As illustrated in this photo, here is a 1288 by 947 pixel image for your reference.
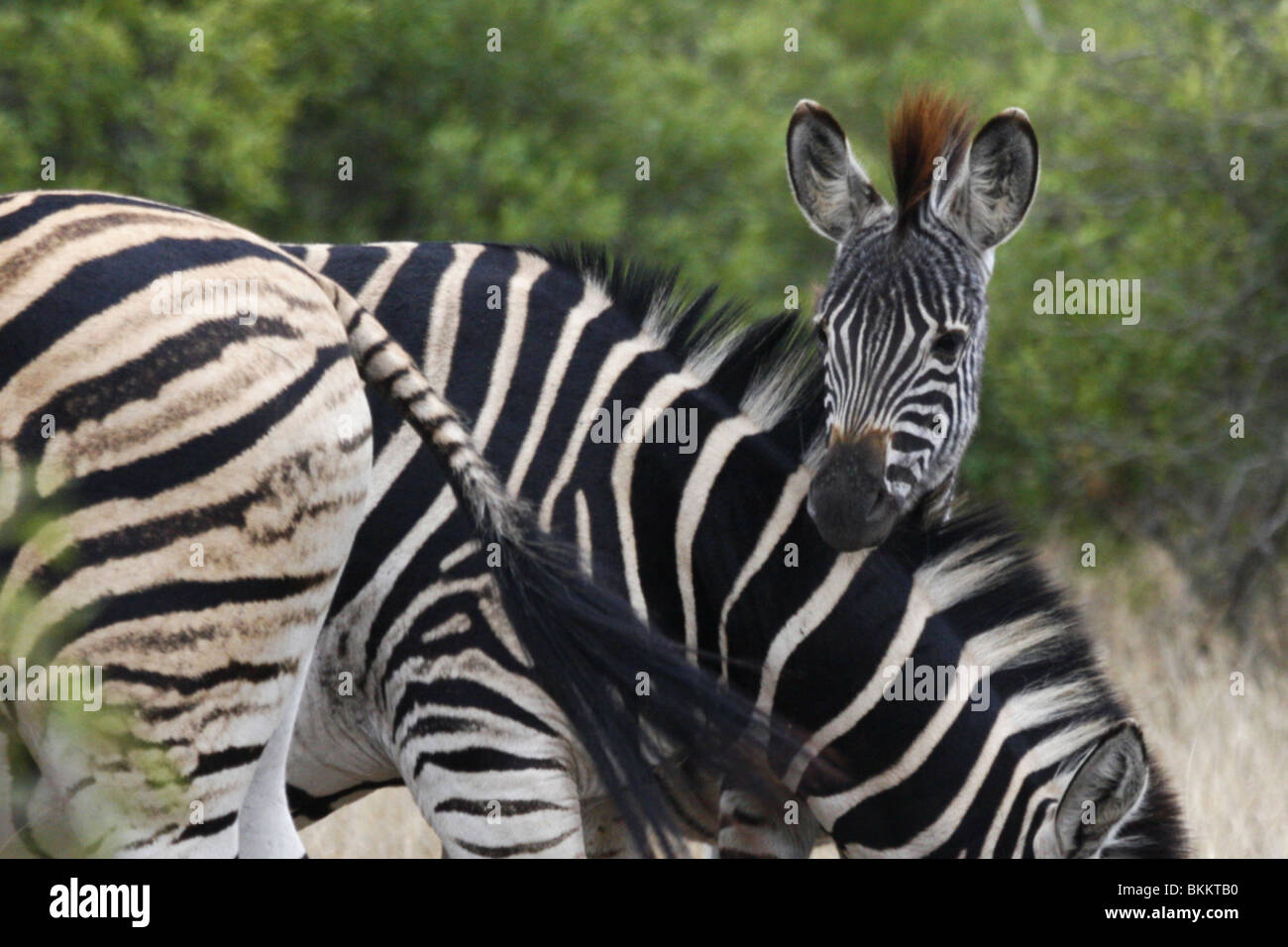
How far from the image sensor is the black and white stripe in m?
3.60

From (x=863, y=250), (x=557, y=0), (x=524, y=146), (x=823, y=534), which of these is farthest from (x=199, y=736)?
(x=557, y=0)

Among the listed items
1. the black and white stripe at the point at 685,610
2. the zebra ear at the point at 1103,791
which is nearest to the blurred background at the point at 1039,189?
the black and white stripe at the point at 685,610

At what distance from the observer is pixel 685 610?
3.87 m

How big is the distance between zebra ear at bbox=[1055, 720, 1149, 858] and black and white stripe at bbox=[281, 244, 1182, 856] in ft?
0.26

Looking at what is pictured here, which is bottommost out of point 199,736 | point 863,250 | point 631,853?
point 631,853

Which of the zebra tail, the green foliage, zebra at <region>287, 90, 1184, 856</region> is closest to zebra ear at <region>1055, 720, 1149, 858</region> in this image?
zebra at <region>287, 90, 1184, 856</region>

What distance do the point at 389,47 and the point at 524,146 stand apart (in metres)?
1.04

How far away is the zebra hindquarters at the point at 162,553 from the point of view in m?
2.72

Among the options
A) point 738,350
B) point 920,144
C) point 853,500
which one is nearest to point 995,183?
point 920,144

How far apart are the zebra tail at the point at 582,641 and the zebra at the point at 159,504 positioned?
148mm

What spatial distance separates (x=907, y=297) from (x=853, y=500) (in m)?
0.66

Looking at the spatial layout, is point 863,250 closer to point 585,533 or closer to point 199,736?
point 585,533

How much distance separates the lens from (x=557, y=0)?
949 centimetres

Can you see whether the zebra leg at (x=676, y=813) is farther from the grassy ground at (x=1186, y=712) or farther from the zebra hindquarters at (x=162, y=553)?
the zebra hindquarters at (x=162, y=553)
